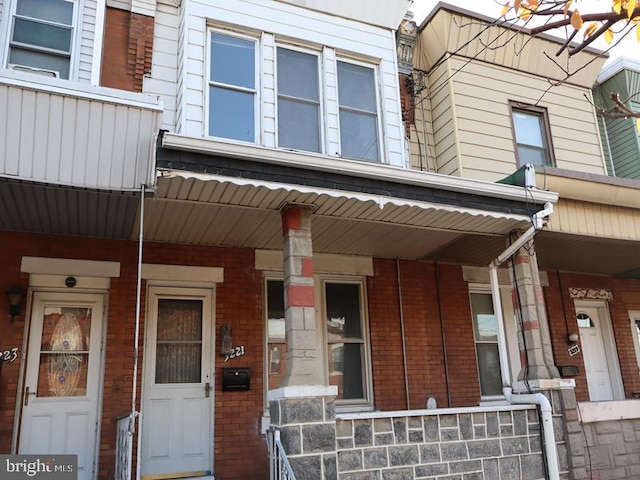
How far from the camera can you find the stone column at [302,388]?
5.05 metres

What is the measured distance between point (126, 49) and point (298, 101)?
220 cm

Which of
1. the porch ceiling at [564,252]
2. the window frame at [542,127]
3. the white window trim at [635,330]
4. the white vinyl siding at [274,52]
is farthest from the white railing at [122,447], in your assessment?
the white window trim at [635,330]

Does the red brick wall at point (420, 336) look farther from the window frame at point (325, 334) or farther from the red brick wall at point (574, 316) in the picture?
the red brick wall at point (574, 316)

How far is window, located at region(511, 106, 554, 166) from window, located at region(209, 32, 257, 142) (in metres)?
4.30

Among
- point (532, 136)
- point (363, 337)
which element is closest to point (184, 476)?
point (363, 337)

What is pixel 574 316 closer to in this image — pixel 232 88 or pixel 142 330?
pixel 232 88

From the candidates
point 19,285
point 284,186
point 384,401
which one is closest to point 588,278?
point 384,401

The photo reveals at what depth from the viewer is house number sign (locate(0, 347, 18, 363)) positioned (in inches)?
240

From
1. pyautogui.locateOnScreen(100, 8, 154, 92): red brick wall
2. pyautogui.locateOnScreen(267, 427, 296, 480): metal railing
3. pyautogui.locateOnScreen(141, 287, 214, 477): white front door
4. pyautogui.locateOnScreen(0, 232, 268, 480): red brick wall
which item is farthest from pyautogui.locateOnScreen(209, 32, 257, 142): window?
pyautogui.locateOnScreen(267, 427, 296, 480): metal railing

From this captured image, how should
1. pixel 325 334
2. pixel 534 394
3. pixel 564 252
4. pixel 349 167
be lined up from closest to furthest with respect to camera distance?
1. pixel 349 167
2. pixel 534 394
3. pixel 325 334
4. pixel 564 252

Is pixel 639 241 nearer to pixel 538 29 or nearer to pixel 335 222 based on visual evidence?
pixel 335 222

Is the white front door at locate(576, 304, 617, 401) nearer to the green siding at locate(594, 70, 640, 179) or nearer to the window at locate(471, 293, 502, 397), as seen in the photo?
the window at locate(471, 293, 502, 397)

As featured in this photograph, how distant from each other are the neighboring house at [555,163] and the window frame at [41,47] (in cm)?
458

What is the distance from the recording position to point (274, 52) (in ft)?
24.1
